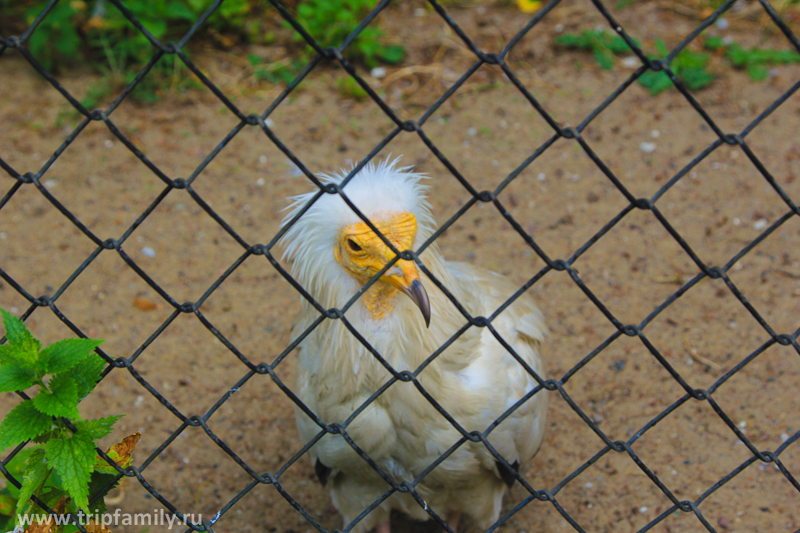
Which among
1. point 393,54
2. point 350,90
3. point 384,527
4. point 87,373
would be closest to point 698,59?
point 393,54

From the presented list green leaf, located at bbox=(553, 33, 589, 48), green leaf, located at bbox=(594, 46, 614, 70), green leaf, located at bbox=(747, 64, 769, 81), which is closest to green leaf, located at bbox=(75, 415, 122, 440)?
green leaf, located at bbox=(594, 46, 614, 70)

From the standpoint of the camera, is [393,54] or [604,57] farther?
[393,54]

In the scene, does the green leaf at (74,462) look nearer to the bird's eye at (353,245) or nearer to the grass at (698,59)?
the bird's eye at (353,245)

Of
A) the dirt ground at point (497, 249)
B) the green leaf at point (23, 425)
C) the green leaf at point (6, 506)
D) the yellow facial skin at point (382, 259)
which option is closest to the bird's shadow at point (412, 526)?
the dirt ground at point (497, 249)

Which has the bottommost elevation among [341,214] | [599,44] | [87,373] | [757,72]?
[87,373]

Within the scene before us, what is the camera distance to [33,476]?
5.88 ft

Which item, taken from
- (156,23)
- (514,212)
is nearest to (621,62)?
(514,212)

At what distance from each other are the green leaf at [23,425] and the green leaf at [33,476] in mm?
176

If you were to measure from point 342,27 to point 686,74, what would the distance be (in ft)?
8.65

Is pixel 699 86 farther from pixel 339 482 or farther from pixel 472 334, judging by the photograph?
pixel 339 482

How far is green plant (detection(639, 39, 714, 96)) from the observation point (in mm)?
4770

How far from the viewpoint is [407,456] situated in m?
2.30

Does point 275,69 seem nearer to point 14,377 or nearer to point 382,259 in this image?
point 382,259

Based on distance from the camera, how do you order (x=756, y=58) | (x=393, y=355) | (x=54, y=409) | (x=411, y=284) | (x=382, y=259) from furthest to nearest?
(x=756, y=58)
(x=393, y=355)
(x=382, y=259)
(x=411, y=284)
(x=54, y=409)
